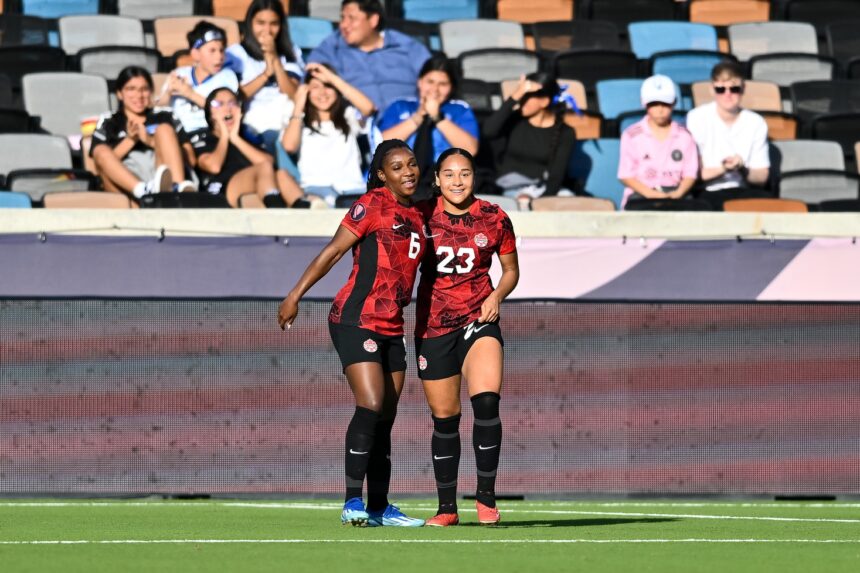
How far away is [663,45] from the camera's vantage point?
1588 centimetres

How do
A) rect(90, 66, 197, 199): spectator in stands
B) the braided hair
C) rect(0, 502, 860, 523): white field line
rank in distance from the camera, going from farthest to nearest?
rect(90, 66, 197, 199): spectator in stands, rect(0, 502, 860, 523): white field line, the braided hair

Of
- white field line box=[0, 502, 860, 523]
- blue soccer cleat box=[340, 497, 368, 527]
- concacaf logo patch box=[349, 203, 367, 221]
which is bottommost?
white field line box=[0, 502, 860, 523]

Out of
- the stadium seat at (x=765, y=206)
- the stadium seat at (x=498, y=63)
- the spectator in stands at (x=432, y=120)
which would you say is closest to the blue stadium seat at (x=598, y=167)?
the spectator in stands at (x=432, y=120)

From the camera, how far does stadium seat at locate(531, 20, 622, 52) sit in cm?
1557

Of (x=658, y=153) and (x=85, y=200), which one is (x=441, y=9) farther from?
(x=85, y=200)

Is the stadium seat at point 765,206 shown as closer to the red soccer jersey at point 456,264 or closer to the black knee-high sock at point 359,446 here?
the red soccer jersey at point 456,264

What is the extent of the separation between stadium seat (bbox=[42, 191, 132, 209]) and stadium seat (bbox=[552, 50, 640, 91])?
16.5 feet

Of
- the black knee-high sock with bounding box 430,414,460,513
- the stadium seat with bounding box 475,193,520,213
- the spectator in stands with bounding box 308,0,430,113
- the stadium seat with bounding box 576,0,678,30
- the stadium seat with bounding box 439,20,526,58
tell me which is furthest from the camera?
the stadium seat with bounding box 576,0,678,30

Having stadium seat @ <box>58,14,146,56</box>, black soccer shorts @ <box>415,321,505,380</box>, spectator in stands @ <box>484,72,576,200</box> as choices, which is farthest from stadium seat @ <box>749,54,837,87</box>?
black soccer shorts @ <box>415,321,505,380</box>

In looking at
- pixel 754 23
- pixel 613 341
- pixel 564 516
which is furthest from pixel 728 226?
pixel 754 23

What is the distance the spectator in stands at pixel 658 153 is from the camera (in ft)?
41.0

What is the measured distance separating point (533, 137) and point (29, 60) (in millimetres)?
4584

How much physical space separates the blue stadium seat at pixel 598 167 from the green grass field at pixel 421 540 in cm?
363

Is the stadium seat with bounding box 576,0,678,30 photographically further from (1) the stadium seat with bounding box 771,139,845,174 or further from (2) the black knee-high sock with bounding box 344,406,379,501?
(2) the black knee-high sock with bounding box 344,406,379,501
